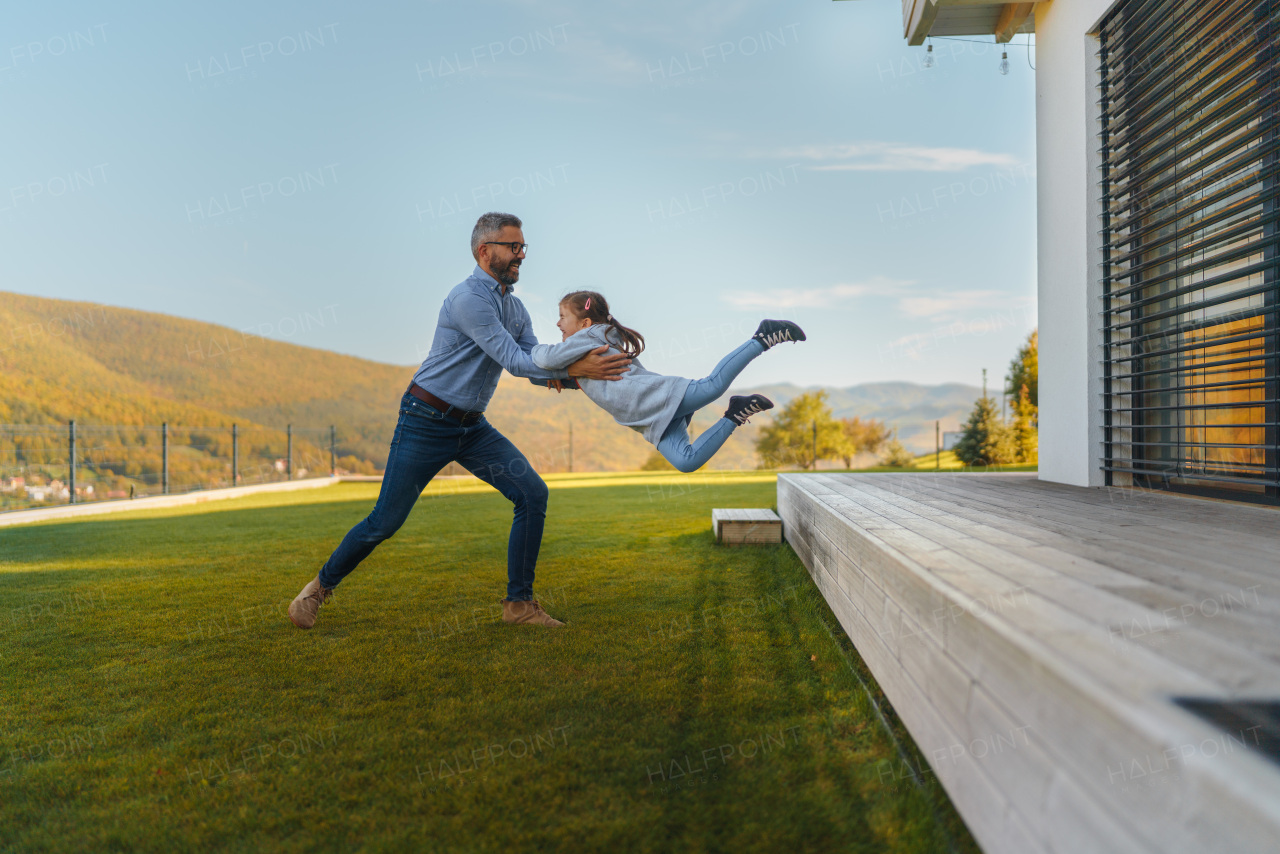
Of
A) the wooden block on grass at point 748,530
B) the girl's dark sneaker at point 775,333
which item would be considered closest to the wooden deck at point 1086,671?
the girl's dark sneaker at point 775,333

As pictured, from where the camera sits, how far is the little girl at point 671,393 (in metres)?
2.69

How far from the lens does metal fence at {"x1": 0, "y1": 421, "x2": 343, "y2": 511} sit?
394 inches

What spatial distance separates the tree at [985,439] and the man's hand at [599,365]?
1817 cm

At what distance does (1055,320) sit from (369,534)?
465 cm

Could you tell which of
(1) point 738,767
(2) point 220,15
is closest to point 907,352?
(1) point 738,767

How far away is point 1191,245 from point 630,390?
121 inches

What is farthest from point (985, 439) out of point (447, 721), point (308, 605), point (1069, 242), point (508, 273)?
point (447, 721)

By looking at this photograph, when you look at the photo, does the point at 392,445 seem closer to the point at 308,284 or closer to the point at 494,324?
the point at 494,324

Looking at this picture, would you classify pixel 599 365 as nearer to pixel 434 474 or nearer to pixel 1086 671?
pixel 434 474

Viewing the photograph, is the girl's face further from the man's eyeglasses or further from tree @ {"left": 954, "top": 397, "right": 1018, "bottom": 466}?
tree @ {"left": 954, "top": 397, "right": 1018, "bottom": 466}

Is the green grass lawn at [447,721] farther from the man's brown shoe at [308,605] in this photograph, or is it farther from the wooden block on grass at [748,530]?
the wooden block on grass at [748,530]

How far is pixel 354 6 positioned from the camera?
1530 cm

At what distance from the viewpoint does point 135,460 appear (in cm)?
1303

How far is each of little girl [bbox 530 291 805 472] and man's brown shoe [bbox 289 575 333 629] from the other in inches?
61.1
